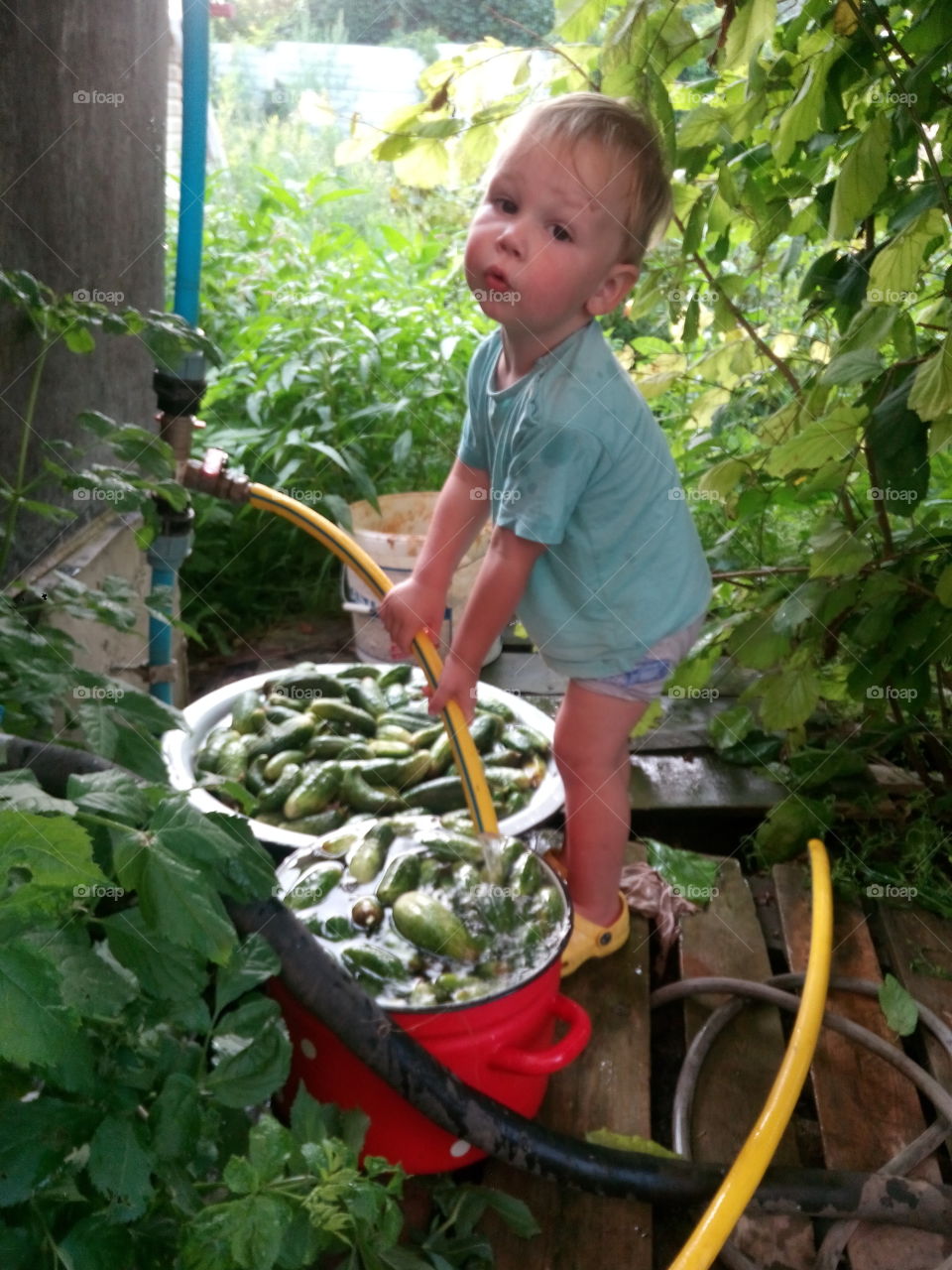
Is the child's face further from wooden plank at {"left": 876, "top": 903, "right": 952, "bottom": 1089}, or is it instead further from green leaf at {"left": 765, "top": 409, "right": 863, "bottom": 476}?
wooden plank at {"left": 876, "top": 903, "right": 952, "bottom": 1089}

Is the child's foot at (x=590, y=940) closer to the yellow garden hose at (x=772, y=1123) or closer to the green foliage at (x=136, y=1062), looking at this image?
the yellow garden hose at (x=772, y=1123)

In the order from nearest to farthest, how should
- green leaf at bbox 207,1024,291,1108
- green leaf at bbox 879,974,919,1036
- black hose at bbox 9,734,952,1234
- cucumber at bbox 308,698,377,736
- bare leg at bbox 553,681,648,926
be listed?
green leaf at bbox 207,1024,291,1108 < black hose at bbox 9,734,952,1234 < green leaf at bbox 879,974,919,1036 < bare leg at bbox 553,681,648,926 < cucumber at bbox 308,698,377,736

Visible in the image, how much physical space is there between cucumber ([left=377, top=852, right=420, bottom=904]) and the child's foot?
325 mm

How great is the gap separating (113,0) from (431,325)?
137 cm

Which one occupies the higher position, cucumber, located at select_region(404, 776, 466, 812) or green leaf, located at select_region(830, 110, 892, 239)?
green leaf, located at select_region(830, 110, 892, 239)

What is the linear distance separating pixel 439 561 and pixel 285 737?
48 centimetres

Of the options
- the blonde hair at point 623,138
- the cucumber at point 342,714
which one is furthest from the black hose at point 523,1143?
the blonde hair at point 623,138

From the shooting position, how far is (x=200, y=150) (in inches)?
64.1

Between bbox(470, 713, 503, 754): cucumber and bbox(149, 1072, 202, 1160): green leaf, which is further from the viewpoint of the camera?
bbox(470, 713, 503, 754): cucumber

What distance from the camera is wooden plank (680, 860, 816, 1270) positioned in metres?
1.30

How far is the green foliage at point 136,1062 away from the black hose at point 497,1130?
0.46 feet

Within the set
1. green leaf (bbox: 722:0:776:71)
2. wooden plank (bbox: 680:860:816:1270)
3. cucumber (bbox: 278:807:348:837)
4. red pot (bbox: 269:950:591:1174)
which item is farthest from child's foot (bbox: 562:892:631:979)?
green leaf (bbox: 722:0:776:71)

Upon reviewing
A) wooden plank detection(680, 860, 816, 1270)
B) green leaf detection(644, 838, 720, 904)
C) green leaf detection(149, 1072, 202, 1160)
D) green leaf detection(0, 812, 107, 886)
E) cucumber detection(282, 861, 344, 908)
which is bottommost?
wooden plank detection(680, 860, 816, 1270)

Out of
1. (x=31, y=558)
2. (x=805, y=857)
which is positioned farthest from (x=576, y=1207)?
(x=31, y=558)
